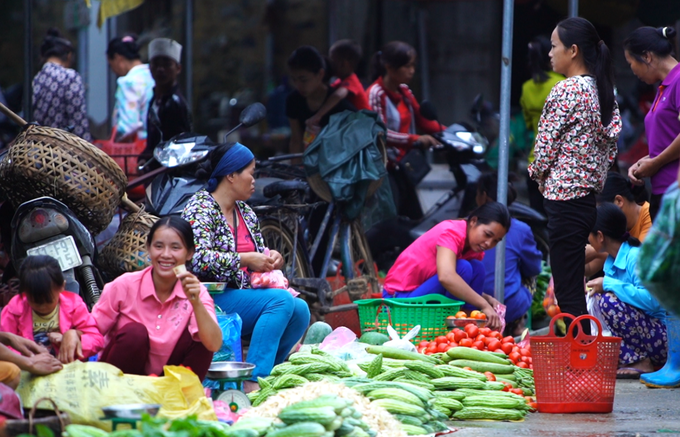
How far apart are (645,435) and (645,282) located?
4.42 feet

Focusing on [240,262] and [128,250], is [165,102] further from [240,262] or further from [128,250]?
[240,262]

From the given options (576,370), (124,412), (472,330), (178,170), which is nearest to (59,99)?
(178,170)

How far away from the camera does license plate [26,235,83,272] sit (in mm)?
4938

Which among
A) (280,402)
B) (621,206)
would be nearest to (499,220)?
(621,206)

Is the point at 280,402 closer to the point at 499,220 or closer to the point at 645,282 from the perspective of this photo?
the point at 645,282

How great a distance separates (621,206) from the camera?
625cm

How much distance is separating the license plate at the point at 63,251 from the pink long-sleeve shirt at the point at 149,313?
70cm

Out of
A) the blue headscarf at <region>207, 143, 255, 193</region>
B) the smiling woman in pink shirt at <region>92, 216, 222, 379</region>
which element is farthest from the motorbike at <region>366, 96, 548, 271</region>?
the smiling woman in pink shirt at <region>92, 216, 222, 379</region>

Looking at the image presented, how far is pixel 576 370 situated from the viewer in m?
4.75

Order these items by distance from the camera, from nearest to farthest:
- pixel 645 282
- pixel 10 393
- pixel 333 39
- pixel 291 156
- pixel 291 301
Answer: pixel 645 282
pixel 10 393
pixel 291 301
pixel 291 156
pixel 333 39

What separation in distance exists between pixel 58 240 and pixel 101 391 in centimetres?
149

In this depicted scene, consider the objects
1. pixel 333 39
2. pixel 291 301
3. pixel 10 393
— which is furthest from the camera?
pixel 333 39

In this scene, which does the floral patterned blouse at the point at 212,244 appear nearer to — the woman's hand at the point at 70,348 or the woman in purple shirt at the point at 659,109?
the woman's hand at the point at 70,348

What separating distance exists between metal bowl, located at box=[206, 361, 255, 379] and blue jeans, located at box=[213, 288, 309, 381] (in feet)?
1.74
